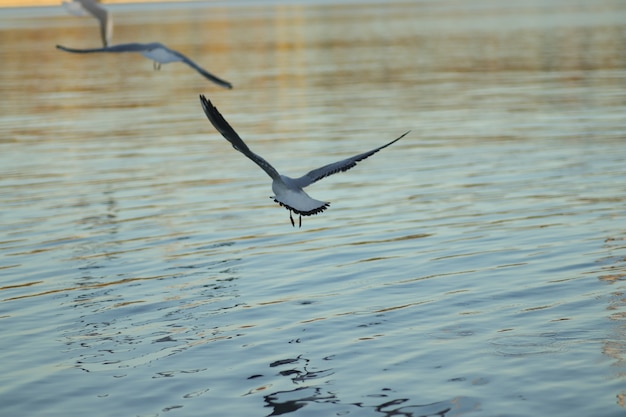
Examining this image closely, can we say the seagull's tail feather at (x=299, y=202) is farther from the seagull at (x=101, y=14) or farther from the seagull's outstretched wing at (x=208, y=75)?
the seagull at (x=101, y=14)

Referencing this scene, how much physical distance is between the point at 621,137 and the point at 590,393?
695 inches

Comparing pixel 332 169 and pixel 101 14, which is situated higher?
pixel 101 14

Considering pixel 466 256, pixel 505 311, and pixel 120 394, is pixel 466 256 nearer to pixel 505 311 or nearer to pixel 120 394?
pixel 505 311

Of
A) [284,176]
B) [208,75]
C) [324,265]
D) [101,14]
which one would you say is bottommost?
[324,265]

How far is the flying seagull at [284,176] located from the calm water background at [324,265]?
4.84 feet

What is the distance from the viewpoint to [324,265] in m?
16.4

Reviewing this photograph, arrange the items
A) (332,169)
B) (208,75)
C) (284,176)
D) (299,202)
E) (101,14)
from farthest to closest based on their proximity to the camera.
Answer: (101,14), (208,75), (332,169), (284,176), (299,202)

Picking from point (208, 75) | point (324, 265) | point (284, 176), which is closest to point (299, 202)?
point (284, 176)

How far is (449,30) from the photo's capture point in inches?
3669

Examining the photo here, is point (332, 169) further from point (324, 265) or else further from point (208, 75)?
point (208, 75)

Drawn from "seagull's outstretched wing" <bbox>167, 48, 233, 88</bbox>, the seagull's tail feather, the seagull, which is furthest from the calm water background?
the seagull

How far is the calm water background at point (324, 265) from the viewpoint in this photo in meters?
11.4

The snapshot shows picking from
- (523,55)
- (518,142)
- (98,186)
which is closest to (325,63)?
(523,55)

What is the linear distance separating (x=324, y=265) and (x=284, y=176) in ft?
12.1
